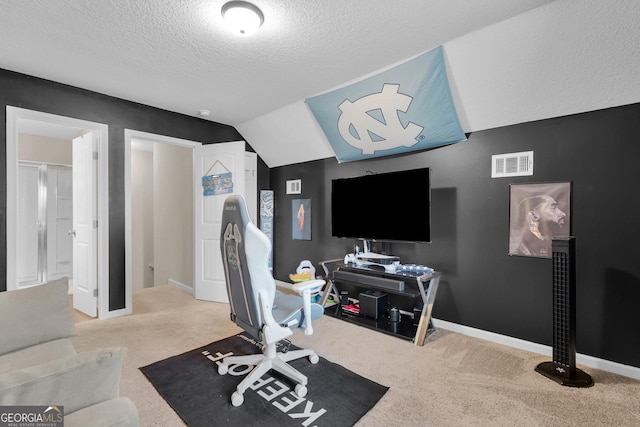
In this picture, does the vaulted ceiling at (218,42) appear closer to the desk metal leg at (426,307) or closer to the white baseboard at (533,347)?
the desk metal leg at (426,307)

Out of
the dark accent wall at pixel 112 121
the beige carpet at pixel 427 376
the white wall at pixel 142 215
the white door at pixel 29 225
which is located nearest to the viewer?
the beige carpet at pixel 427 376

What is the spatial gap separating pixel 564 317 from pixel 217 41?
3386mm

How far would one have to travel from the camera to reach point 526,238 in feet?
8.89

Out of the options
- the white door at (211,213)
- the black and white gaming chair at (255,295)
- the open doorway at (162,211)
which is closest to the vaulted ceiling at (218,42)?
the white door at (211,213)

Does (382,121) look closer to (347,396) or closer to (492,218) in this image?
(492,218)

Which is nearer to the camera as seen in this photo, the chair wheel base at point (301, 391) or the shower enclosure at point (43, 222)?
the chair wheel base at point (301, 391)

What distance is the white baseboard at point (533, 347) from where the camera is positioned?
230cm

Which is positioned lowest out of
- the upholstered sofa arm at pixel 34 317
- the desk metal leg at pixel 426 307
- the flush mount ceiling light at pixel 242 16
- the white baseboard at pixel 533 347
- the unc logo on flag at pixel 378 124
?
the white baseboard at pixel 533 347

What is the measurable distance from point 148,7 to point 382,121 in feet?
7.29

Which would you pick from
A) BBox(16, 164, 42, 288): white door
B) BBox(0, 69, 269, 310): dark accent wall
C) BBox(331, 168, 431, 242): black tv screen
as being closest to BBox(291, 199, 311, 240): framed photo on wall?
BBox(331, 168, 431, 242): black tv screen

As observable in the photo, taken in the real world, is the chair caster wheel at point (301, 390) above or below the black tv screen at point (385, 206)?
below

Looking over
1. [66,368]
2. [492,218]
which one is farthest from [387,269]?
[66,368]

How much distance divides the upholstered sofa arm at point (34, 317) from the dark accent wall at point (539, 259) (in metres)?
2.77

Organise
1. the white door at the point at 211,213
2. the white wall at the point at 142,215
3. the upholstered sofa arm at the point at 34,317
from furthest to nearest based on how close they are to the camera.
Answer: the white wall at the point at 142,215, the white door at the point at 211,213, the upholstered sofa arm at the point at 34,317
